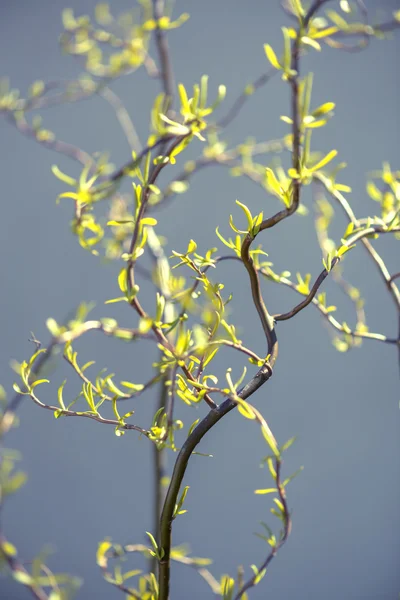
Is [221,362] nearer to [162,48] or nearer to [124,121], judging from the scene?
[124,121]

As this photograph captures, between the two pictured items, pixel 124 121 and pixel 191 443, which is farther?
pixel 124 121

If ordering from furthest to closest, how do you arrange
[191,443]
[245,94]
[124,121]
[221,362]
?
[221,362], [124,121], [245,94], [191,443]

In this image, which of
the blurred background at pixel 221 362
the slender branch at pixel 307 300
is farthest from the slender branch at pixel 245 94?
the blurred background at pixel 221 362

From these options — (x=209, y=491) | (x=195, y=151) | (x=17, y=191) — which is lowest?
(x=209, y=491)

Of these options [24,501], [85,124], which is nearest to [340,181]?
[85,124]

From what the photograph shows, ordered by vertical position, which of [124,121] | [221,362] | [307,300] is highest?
[124,121]

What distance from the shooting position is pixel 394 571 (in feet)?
3.96

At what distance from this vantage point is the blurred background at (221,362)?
1.14 meters

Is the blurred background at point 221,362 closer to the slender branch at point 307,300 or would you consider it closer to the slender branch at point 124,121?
the slender branch at point 124,121

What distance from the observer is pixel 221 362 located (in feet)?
3.83

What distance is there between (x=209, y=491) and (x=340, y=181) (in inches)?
27.0

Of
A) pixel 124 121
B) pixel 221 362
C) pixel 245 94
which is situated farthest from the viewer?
pixel 221 362

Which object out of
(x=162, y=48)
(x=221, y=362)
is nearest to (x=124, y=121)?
(x=162, y=48)

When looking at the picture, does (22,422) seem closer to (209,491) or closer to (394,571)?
(209,491)
